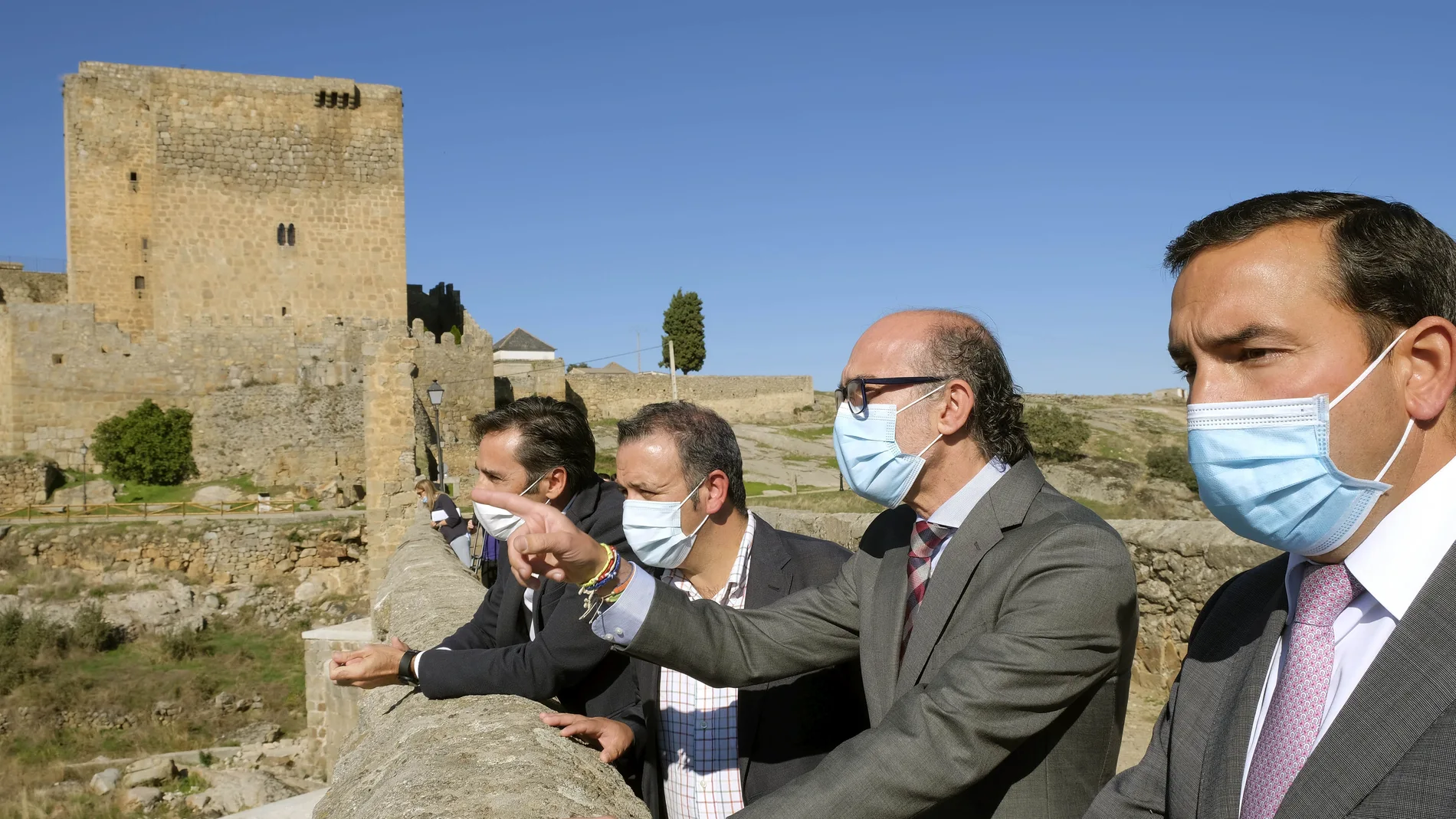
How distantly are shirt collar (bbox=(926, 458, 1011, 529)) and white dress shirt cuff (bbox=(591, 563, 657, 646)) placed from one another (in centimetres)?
67

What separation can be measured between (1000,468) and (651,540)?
1.14 meters

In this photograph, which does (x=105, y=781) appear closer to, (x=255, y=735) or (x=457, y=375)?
(x=255, y=735)

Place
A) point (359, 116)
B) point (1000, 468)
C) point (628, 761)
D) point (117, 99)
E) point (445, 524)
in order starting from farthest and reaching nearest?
point (359, 116) → point (117, 99) → point (445, 524) → point (628, 761) → point (1000, 468)

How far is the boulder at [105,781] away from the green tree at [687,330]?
139 ft

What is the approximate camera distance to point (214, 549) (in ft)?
65.8

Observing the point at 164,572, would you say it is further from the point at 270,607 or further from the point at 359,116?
the point at 359,116

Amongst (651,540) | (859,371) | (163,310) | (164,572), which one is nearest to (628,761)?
(651,540)

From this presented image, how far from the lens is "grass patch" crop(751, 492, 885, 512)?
37.5 feet

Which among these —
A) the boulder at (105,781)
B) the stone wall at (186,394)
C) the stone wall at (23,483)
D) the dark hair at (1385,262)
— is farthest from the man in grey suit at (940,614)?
the stone wall at (23,483)

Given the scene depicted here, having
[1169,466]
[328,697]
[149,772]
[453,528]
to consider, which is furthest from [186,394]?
[1169,466]

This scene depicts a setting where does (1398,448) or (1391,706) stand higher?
(1398,448)

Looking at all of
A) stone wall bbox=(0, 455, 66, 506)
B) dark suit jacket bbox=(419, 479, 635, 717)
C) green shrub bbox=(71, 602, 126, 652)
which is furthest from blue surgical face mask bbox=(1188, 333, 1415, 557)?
stone wall bbox=(0, 455, 66, 506)

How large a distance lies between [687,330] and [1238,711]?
5042 centimetres

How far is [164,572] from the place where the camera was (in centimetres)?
1988
